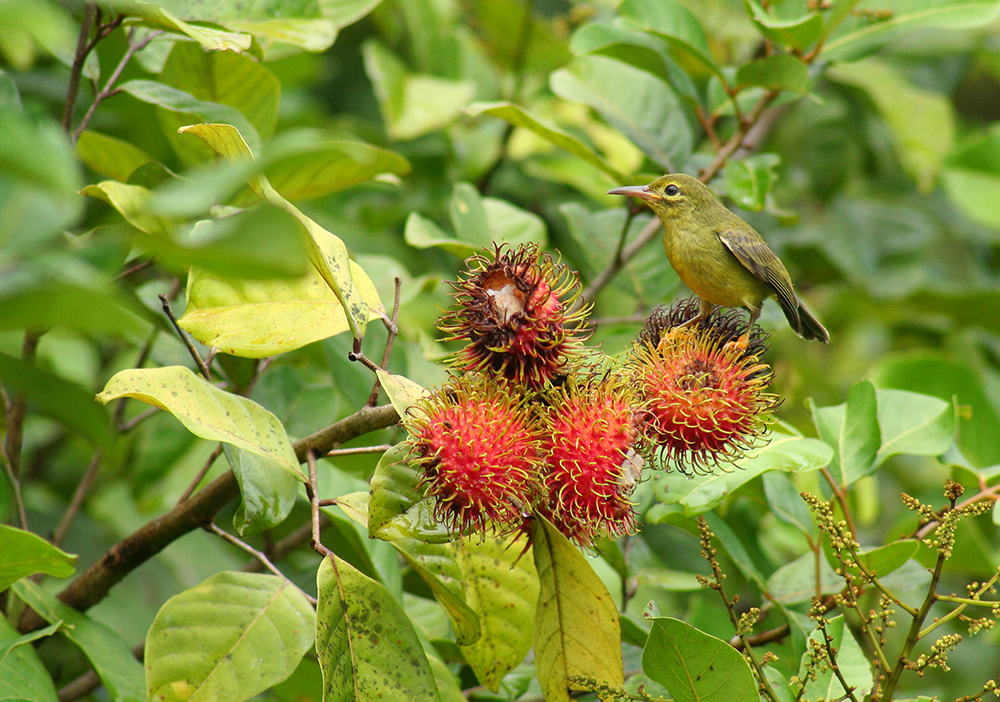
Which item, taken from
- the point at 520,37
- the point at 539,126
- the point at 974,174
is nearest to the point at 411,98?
the point at 520,37

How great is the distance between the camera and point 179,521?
1416 mm

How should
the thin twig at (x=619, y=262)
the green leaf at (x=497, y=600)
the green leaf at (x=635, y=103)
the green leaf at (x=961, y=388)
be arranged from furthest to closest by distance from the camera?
the green leaf at (x=961, y=388), the green leaf at (x=635, y=103), the thin twig at (x=619, y=262), the green leaf at (x=497, y=600)

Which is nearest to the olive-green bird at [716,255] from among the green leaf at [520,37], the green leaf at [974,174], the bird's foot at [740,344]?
the bird's foot at [740,344]

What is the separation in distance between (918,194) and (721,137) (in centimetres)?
148

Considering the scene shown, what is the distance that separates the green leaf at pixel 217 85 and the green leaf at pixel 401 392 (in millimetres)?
924

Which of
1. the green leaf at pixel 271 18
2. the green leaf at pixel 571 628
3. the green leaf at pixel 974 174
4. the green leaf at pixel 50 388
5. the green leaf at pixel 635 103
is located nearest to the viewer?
the green leaf at pixel 50 388

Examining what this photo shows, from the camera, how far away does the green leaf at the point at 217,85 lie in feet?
6.32

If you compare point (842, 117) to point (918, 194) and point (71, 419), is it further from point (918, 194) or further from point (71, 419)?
point (71, 419)

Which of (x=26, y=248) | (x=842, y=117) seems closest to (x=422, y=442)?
(x=26, y=248)

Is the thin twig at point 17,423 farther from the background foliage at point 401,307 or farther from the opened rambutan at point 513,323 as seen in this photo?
the opened rambutan at point 513,323

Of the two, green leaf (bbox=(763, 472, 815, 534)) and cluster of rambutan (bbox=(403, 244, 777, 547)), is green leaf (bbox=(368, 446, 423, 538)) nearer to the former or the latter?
cluster of rambutan (bbox=(403, 244, 777, 547))

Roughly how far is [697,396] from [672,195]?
32.7 inches

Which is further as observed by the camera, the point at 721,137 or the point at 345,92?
the point at 345,92

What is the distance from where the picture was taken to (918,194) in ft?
13.1
